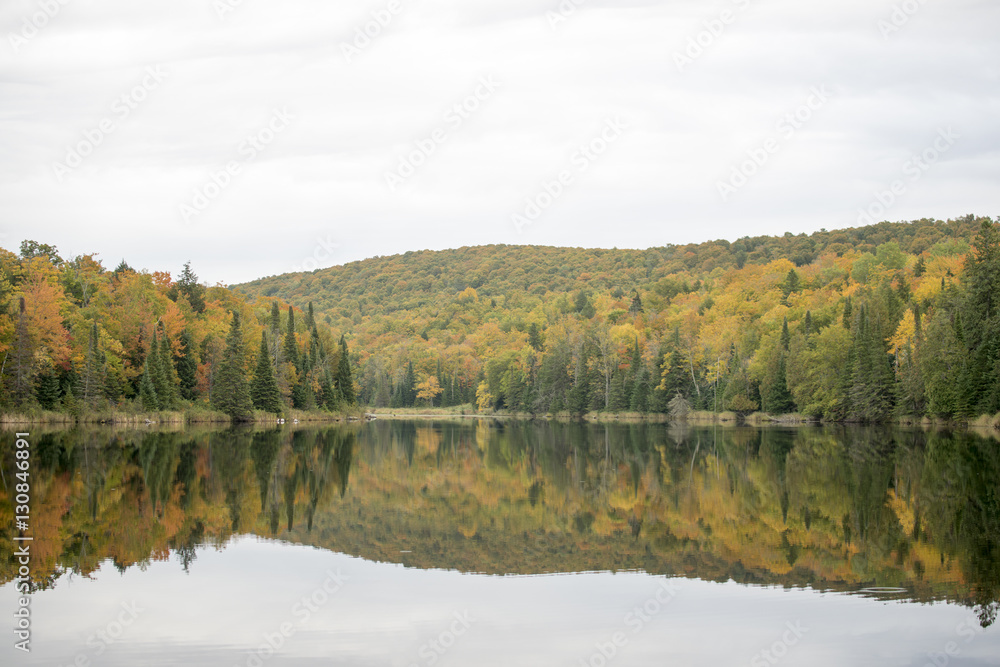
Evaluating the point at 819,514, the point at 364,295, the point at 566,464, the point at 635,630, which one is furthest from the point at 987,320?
the point at 364,295

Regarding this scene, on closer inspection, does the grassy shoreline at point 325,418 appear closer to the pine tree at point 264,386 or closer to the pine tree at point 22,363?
the pine tree at point 264,386

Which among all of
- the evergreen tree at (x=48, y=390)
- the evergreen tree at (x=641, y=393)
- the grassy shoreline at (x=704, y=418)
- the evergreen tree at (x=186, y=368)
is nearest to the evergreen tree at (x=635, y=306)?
the grassy shoreline at (x=704, y=418)

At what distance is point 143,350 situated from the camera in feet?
220

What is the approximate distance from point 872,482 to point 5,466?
24.8m

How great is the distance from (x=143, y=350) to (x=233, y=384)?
704 centimetres

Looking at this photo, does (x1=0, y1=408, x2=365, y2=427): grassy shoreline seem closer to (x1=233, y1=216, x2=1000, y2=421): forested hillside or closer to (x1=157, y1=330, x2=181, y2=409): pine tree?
(x1=157, y1=330, x2=181, y2=409): pine tree

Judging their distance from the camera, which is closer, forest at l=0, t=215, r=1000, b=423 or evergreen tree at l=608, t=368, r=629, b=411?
forest at l=0, t=215, r=1000, b=423

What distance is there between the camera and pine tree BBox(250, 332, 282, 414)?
241 feet

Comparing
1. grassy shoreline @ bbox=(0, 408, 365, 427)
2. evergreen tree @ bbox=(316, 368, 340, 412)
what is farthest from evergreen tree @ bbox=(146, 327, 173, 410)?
evergreen tree @ bbox=(316, 368, 340, 412)

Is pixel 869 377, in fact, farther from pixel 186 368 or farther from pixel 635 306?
pixel 635 306

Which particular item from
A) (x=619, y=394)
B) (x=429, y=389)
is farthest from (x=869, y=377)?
(x=429, y=389)

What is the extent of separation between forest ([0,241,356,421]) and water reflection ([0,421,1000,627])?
75.4 feet

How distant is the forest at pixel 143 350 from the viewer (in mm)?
54469

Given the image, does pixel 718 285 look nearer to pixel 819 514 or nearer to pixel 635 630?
pixel 819 514
